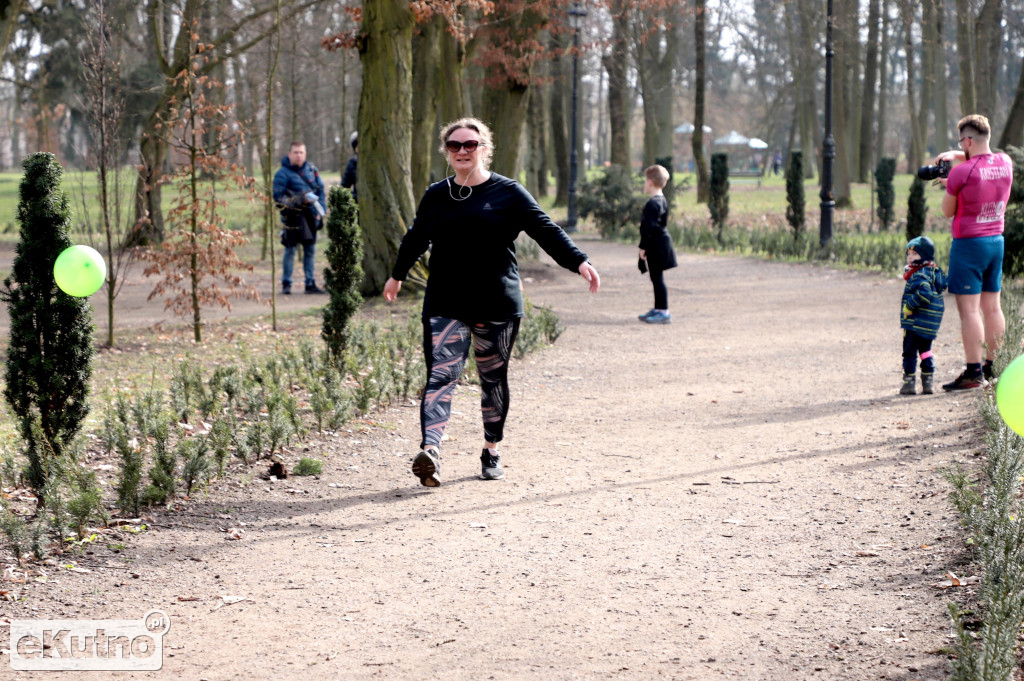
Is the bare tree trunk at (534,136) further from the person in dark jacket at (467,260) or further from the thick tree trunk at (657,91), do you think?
the person in dark jacket at (467,260)

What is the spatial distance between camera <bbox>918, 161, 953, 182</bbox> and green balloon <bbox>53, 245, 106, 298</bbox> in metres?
5.25

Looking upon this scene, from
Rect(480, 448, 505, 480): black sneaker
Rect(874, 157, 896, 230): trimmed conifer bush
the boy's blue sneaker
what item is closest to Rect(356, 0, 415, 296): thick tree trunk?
the boy's blue sneaker

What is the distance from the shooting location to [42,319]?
5566 mm

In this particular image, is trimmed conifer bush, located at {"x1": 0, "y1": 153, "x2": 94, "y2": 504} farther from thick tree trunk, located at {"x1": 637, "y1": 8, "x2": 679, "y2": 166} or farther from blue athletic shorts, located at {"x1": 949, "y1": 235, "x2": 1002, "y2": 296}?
thick tree trunk, located at {"x1": 637, "y1": 8, "x2": 679, "y2": 166}

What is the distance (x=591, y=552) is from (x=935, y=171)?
14.3 feet

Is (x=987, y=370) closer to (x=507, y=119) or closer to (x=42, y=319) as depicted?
(x=42, y=319)

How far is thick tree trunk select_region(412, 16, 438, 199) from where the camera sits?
50.5 feet

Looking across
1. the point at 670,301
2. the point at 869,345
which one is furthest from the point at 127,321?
the point at 869,345

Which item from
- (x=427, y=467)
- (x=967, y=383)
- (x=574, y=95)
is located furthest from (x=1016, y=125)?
(x=427, y=467)

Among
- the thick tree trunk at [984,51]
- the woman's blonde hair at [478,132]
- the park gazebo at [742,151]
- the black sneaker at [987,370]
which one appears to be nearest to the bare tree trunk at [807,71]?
the thick tree trunk at [984,51]

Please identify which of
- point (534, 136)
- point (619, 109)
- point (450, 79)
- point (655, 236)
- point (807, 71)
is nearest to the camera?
point (655, 236)

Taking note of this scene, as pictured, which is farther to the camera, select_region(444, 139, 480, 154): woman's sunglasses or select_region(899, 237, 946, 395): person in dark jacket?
select_region(899, 237, 946, 395): person in dark jacket

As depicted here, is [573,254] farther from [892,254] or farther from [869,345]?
[892,254]

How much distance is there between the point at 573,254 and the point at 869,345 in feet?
20.0
